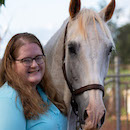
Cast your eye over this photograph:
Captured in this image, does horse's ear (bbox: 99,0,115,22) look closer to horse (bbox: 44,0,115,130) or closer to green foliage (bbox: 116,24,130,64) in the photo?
horse (bbox: 44,0,115,130)

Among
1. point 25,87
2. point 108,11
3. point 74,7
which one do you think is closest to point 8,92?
point 25,87

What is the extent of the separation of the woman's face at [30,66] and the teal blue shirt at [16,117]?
15 cm

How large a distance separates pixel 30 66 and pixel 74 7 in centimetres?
98

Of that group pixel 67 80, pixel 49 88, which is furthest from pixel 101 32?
pixel 49 88

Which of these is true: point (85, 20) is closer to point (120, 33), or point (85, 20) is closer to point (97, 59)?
point (97, 59)

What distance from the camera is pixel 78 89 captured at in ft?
5.90

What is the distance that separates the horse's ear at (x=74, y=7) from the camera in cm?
204

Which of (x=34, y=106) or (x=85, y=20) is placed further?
(x=85, y=20)

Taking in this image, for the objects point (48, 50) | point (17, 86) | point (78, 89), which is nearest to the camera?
point (17, 86)

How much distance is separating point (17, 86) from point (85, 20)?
102cm

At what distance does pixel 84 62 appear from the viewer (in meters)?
1.75

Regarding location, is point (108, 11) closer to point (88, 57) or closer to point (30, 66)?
point (88, 57)

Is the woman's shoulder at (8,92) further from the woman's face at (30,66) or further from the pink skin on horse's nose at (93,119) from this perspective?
the pink skin on horse's nose at (93,119)

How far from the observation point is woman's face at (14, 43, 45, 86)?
1.40m
